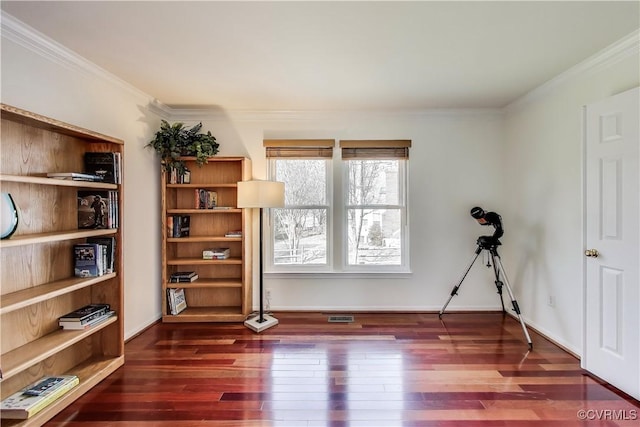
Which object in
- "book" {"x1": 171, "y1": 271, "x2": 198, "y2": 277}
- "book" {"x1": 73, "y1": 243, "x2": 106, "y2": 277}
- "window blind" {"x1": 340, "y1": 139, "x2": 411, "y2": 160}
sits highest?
"window blind" {"x1": 340, "y1": 139, "x2": 411, "y2": 160}

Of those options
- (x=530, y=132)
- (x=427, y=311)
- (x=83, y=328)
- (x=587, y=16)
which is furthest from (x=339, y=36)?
(x=427, y=311)

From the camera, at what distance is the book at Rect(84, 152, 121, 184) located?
7.86 ft

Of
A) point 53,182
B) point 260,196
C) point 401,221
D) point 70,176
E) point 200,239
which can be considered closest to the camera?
point 53,182

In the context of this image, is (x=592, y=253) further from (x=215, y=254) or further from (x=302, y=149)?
(x=215, y=254)

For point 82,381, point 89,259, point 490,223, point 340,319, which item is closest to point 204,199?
point 89,259

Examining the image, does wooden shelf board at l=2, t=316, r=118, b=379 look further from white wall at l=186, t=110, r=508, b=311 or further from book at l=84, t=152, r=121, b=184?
white wall at l=186, t=110, r=508, b=311

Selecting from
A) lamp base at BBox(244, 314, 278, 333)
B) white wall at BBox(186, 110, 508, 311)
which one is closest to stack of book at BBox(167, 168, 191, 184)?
white wall at BBox(186, 110, 508, 311)

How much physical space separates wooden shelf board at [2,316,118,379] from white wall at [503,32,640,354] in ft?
12.3

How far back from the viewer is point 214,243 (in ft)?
12.3

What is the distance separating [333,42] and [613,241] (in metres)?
2.41

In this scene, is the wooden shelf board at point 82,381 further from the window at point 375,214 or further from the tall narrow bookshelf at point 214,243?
the window at point 375,214

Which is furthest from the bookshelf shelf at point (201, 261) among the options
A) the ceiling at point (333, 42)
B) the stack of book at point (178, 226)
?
the ceiling at point (333, 42)

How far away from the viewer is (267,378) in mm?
2348

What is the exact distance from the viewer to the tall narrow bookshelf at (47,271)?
1.86 metres
